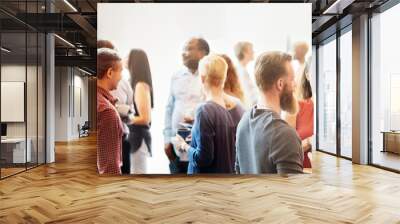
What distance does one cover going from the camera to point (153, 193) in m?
5.29

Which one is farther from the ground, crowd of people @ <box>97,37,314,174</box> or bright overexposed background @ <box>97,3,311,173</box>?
bright overexposed background @ <box>97,3,311,173</box>

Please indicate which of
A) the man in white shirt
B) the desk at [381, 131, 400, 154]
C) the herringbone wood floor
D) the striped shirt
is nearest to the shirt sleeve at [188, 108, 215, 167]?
the herringbone wood floor

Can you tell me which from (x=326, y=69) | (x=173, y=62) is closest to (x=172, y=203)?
(x=173, y=62)

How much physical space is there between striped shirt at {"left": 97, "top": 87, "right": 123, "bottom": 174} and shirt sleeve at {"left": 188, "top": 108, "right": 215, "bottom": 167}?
46.9 inches

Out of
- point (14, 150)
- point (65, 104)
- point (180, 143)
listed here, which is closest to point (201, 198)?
point (180, 143)

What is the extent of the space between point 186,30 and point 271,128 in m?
2.12

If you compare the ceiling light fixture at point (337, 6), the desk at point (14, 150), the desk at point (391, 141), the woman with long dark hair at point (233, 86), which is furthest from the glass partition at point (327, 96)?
the desk at point (14, 150)

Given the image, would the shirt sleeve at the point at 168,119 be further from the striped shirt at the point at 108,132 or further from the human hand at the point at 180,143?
the striped shirt at the point at 108,132

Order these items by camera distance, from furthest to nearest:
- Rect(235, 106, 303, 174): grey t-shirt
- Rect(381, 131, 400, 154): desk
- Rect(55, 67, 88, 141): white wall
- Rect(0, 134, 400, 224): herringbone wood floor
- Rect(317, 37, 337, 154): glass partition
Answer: Rect(55, 67, 88, 141): white wall → Rect(317, 37, 337, 154): glass partition → Rect(381, 131, 400, 154): desk → Rect(235, 106, 303, 174): grey t-shirt → Rect(0, 134, 400, 224): herringbone wood floor

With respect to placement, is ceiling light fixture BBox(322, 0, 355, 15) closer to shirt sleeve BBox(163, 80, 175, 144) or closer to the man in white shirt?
the man in white shirt

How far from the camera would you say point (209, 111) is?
6.38 metres

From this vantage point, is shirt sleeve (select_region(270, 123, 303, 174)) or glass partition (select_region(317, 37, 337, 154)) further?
glass partition (select_region(317, 37, 337, 154))

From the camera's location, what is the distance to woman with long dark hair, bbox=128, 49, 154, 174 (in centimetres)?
640

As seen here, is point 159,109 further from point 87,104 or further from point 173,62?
point 87,104
